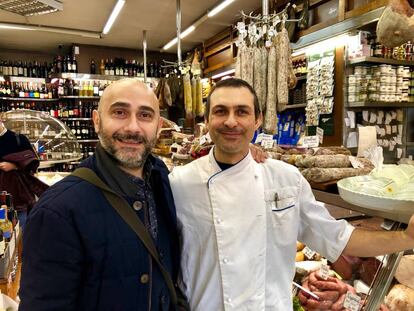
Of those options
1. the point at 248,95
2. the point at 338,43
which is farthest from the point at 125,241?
the point at 338,43

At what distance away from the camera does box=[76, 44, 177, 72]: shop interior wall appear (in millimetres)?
9180

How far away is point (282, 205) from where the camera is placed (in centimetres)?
151

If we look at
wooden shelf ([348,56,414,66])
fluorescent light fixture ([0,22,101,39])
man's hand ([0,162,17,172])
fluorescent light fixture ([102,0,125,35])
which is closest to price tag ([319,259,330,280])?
wooden shelf ([348,56,414,66])

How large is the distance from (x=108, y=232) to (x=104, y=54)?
9.16 metres

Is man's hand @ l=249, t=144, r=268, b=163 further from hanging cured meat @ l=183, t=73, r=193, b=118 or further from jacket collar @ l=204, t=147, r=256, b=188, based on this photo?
hanging cured meat @ l=183, t=73, r=193, b=118

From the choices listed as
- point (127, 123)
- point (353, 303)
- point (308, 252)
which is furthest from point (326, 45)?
point (127, 123)

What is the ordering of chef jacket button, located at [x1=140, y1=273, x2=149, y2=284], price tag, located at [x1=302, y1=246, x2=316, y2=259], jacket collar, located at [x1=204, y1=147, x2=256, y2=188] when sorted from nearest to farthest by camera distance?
chef jacket button, located at [x1=140, y1=273, x2=149, y2=284] < jacket collar, located at [x1=204, y1=147, x2=256, y2=188] < price tag, located at [x1=302, y1=246, x2=316, y2=259]

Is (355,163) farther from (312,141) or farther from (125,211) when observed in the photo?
(125,211)

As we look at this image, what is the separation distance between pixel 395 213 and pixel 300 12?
463cm

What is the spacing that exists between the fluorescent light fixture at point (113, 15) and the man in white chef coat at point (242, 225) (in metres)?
4.80

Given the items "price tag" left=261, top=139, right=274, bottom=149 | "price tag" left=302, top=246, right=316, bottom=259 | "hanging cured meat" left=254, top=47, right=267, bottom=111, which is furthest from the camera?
"hanging cured meat" left=254, top=47, right=267, bottom=111

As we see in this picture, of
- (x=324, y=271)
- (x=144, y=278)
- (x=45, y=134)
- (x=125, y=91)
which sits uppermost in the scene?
(x=125, y=91)

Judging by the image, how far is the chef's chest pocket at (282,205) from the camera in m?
1.50

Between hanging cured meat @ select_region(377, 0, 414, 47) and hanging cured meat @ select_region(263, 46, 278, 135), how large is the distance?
47.3 inches
